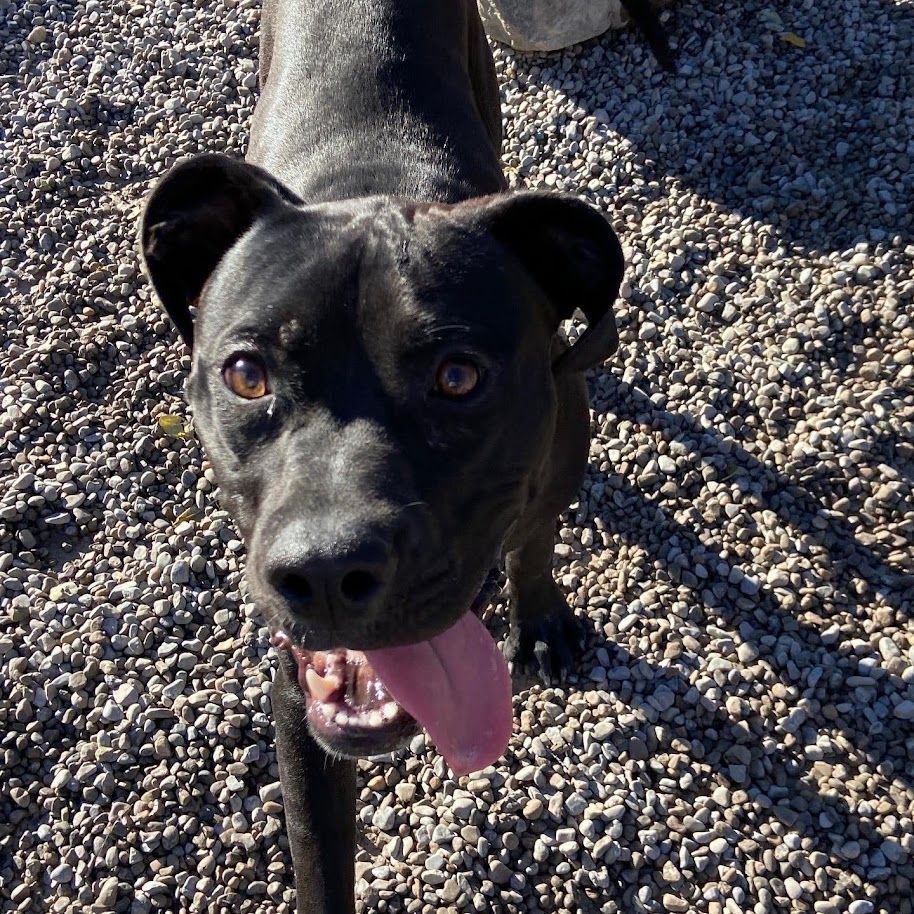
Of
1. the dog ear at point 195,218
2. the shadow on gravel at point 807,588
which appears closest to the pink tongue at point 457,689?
the dog ear at point 195,218

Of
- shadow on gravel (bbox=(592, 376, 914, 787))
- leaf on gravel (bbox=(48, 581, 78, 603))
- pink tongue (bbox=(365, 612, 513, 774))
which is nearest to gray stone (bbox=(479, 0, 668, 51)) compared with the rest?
shadow on gravel (bbox=(592, 376, 914, 787))

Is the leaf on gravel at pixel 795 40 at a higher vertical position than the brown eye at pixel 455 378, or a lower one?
lower

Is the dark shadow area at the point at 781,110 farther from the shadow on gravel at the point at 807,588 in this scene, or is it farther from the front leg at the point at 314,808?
the front leg at the point at 314,808

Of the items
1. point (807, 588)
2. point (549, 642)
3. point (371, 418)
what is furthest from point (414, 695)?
point (807, 588)

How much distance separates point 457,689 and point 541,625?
137 cm

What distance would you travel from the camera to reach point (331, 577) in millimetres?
2141

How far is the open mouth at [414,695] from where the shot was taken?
8.47ft

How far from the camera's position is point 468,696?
2.80 metres

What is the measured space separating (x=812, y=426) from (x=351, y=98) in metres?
2.48

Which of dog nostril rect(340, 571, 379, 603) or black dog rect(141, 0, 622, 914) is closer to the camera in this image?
dog nostril rect(340, 571, 379, 603)

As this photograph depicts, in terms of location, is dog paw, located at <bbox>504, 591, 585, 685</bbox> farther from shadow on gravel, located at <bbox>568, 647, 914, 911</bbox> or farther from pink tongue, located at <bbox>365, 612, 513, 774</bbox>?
pink tongue, located at <bbox>365, 612, 513, 774</bbox>

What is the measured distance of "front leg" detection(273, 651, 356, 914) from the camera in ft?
9.72

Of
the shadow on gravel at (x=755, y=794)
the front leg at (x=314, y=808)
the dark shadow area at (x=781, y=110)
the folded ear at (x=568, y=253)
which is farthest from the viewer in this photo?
the dark shadow area at (x=781, y=110)

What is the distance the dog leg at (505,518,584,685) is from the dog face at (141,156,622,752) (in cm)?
112
